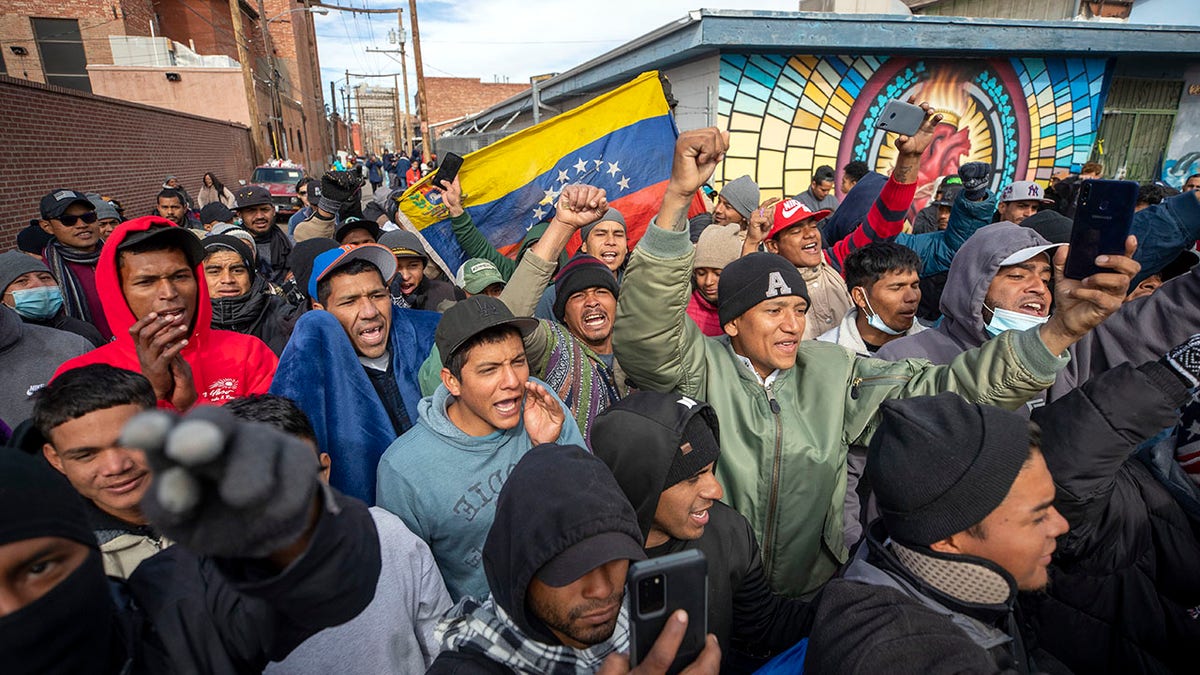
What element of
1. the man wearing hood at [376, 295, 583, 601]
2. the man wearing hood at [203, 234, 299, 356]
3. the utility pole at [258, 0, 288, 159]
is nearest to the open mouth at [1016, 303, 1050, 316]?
the man wearing hood at [376, 295, 583, 601]

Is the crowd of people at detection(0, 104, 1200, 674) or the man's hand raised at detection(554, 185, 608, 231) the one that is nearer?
the crowd of people at detection(0, 104, 1200, 674)

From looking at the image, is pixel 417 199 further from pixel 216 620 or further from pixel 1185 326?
pixel 1185 326

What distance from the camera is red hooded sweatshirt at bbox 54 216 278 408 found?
2.43 m

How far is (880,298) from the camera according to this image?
3057 millimetres

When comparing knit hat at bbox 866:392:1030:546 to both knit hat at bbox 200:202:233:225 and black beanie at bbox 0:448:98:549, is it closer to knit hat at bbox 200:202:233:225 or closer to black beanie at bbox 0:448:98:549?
black beanie at bbox 0:448:98:549

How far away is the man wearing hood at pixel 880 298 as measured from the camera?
3.02 meters

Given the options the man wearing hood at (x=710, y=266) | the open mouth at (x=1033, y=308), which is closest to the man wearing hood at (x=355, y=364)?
the man wearing hood at (x=710, y=266)

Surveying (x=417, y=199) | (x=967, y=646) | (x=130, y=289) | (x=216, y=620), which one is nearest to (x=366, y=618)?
(x=216, y=620)

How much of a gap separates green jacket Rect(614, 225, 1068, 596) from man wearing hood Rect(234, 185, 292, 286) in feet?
17.6

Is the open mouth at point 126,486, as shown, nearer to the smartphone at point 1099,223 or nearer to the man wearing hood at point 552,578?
the man wearing hood at point 552,578

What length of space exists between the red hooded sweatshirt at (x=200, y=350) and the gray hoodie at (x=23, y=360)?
430 mm

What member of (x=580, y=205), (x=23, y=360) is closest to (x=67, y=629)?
(x=580, y=205)

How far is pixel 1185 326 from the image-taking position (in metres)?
2.25

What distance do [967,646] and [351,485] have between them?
6.88 feet
